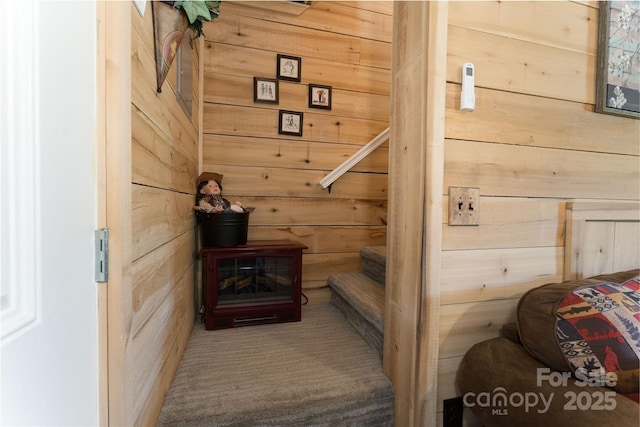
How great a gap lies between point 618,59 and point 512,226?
85 centimetres

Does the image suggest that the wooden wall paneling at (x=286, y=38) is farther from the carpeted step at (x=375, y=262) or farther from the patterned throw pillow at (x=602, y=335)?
the patterned throw pillow at (x=602, y=335)

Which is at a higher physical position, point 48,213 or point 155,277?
point 48,213

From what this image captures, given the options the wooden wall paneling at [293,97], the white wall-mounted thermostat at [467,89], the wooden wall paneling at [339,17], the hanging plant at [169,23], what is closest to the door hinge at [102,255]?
the hanging plant at [169,23]

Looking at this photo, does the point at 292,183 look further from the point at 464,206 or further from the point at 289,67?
the point at 464,206

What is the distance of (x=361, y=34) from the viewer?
7.00ft

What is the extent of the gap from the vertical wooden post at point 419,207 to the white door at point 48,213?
35.7 inches

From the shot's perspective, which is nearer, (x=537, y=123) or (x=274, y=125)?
(x=537, y=123)

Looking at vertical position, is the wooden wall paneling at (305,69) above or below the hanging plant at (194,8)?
above

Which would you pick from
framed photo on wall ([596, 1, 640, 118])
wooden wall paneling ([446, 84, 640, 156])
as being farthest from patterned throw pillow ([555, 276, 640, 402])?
framed photo on wall ([596, 1, 640, 118])

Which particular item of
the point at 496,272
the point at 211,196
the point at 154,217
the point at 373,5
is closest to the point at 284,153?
the point at 211,196

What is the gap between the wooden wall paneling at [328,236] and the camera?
1967 millimetres

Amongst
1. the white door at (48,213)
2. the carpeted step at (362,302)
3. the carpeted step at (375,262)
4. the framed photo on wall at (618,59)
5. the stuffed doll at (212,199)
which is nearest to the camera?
the white door at (48,213)

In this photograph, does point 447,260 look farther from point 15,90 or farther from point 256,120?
point 256,120

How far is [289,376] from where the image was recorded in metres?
1.14
